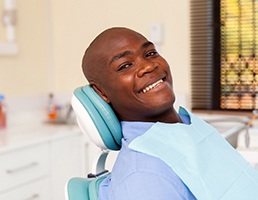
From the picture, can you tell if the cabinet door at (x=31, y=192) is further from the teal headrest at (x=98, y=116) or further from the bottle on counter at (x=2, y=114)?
the teal headrest at (x=98, y=116)

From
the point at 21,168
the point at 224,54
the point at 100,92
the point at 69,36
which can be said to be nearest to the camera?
the point at 100,92

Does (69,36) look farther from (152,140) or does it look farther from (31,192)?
(152,140)

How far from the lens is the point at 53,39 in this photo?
287cm

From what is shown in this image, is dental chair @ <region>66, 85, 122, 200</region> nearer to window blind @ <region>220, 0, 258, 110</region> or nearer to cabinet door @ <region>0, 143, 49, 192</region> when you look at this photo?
cabinet door @ <region>0, 143, 49, 192</region>

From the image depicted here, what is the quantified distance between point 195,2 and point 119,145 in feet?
5.15

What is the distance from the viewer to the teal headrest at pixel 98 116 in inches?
39.4

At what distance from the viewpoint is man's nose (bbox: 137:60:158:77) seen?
981mm

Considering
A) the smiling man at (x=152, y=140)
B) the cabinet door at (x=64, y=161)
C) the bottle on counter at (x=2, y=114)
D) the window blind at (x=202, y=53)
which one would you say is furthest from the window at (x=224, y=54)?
the smiling man at (x=152, y=140)

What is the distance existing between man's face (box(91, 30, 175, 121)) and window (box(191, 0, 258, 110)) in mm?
1405

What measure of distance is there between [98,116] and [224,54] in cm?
154

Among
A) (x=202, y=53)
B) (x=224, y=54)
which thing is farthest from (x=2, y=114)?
(x=224, y=54)

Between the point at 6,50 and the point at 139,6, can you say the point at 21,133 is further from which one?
the point at 139,6

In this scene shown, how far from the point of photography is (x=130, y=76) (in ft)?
3.21

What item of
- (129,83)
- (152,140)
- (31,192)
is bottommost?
(31,192)
